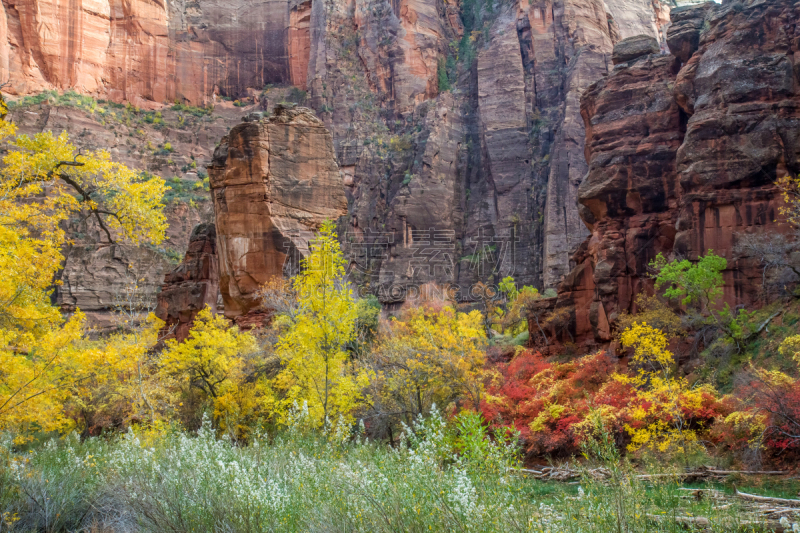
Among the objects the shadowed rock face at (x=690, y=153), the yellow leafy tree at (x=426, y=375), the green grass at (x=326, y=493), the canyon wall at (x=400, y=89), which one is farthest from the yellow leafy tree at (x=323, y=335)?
the canyon wall at (x=400, y=89)

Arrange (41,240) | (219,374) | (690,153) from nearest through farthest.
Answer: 1. (41,240)
2. (219,374)
3. (690,153)

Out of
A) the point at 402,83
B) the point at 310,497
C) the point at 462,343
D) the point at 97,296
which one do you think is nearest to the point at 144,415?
the point at 462,343

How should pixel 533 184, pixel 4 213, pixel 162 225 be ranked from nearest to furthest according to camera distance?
pixel 4 213, pixel 162 225, pixel 533 184

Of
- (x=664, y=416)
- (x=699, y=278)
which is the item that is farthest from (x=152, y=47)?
(x=664, y=416)

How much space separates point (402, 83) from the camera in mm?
84875

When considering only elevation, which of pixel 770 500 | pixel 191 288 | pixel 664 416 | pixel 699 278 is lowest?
pixel 664 416

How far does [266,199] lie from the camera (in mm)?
29344

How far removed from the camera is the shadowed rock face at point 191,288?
123ft

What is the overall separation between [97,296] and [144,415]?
4356cm

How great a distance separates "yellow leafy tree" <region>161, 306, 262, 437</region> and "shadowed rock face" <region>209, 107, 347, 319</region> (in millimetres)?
6411

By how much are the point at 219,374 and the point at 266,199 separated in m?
10.3

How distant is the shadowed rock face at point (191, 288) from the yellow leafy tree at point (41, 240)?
89.1 ft

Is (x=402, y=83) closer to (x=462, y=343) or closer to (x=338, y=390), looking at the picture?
(x=462, y=343)

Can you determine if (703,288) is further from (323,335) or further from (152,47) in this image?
(152,47)
